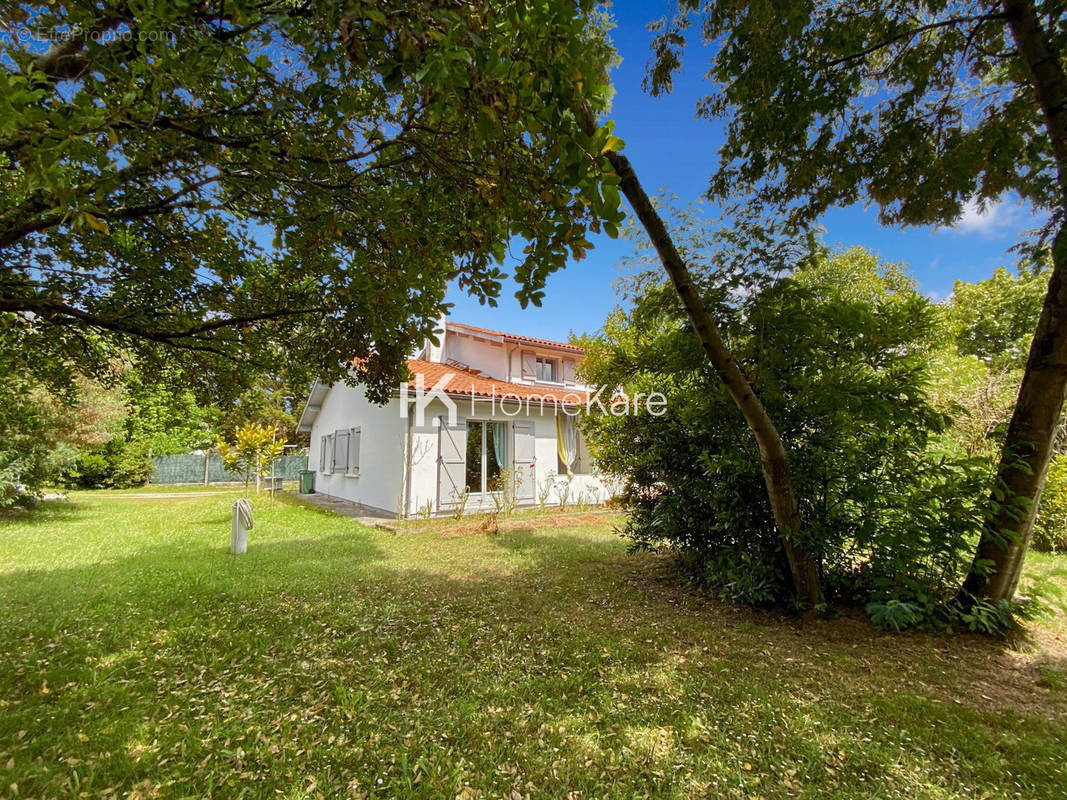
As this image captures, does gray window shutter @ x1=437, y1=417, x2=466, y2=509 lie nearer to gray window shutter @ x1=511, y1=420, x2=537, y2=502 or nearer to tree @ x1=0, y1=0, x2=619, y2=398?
gray window shutter @ x1=511, y1=420, x2=537, y2=502

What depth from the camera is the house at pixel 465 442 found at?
35.1 feet

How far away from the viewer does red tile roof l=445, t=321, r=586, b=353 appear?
14.6 metres

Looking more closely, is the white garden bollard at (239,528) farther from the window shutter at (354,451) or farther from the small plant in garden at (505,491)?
the window shutter at (354,451)

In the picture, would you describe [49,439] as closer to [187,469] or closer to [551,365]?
[551,365]

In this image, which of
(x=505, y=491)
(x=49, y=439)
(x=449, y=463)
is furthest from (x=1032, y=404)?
(x=49, y=439)

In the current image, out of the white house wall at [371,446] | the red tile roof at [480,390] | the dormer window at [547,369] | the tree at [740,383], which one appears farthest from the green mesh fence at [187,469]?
the tree at [740,383]

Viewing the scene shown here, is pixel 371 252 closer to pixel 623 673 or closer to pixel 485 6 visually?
pixel 485 6

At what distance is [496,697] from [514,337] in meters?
12.2

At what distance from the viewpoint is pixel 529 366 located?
15.2 meters

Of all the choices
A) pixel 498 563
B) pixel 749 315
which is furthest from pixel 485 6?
pixel 498 563

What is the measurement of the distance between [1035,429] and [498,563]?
19.4 ft

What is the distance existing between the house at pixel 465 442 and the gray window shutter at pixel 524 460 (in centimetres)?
3

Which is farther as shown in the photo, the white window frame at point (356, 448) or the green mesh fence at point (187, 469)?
the green mesh fence at point (187, 469)

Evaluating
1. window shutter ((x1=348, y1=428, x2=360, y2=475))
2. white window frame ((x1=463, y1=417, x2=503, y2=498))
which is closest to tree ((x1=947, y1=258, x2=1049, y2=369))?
white window frame ((x1=463, y1=417, x2=503, y2=498))
